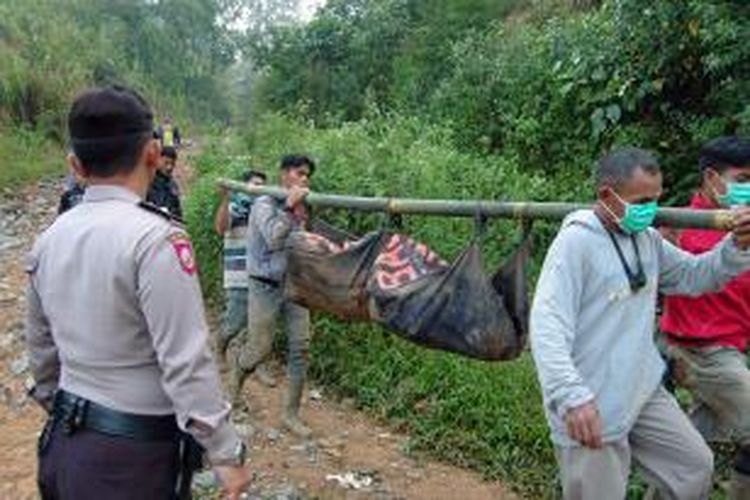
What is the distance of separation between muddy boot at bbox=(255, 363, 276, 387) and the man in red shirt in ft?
11.7

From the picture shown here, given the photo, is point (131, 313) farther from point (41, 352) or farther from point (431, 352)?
point (431, 352)

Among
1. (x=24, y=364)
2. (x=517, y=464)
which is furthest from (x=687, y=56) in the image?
(x=24, y=364)

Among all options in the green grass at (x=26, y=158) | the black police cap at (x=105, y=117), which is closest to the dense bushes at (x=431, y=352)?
the black police cap at (x=105, y=117)

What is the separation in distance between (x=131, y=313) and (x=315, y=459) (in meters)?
3.26

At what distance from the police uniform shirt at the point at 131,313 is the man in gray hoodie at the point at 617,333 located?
3.66 feet

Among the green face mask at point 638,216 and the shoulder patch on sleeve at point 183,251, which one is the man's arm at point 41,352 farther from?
the green face mask at point 638,216

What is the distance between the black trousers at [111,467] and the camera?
255 centimetres

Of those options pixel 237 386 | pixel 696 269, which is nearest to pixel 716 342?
pixel 696 269

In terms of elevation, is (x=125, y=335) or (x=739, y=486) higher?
(x=125, y=335)

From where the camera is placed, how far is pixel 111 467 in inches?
100

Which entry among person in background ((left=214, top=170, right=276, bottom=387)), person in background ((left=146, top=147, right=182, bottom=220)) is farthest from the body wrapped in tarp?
person in background ((left=214, top=170, right=276, bottom=387))

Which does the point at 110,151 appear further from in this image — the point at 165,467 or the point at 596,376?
the point at 596,376

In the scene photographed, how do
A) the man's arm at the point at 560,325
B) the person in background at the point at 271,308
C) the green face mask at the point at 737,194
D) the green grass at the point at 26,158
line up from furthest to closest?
the green grass at the point at 26,158 < the person in background at the point at 271,308 < the green face mask at the point at 737,194 < the man's arm at the point at 560,325

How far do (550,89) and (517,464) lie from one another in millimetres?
5165
